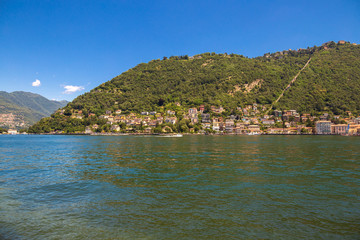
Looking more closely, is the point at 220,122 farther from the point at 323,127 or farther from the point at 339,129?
the point at 339,129

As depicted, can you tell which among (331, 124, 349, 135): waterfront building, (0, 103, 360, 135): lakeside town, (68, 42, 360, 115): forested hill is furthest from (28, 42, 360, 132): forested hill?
(331, 124, 349, 135): waterfront building

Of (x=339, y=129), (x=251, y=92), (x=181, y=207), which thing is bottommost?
(x=181, y=207)

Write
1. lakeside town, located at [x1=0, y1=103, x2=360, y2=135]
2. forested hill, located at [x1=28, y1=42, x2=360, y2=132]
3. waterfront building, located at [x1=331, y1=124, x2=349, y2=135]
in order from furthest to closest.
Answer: forested hill, located at [x1=28, y1=42, x2=360, y2=132], lakeside town, located at [x1=0, y1=103, x2=360, y2=135], waterfront building, located at [x1=331, y1=124, x2=349, y2=135]

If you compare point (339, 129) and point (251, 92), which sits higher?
point (251, 92)

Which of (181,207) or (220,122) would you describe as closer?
(181,207)

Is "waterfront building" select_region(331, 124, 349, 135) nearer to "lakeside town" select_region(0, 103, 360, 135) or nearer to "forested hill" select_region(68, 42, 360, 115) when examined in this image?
"lakeside town" select_region(0, 103, 360, 135)

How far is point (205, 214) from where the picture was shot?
8.95 meters

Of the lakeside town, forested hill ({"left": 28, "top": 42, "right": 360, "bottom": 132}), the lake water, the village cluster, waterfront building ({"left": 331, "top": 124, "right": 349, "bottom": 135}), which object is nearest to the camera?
the lake water

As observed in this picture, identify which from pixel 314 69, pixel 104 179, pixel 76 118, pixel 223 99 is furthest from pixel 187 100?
pixel 104 179

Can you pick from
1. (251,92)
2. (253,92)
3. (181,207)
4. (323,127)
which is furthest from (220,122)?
(181,207)

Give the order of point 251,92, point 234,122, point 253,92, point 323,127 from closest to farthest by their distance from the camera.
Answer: point 323,127
point 234,122
point 251,92
point 253,92

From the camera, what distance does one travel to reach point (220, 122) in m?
146

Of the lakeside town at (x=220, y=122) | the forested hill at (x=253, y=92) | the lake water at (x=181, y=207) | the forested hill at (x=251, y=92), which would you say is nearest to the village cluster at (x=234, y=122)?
the lakeside town at (x=220, y=122)

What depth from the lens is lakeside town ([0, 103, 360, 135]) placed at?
420ft
